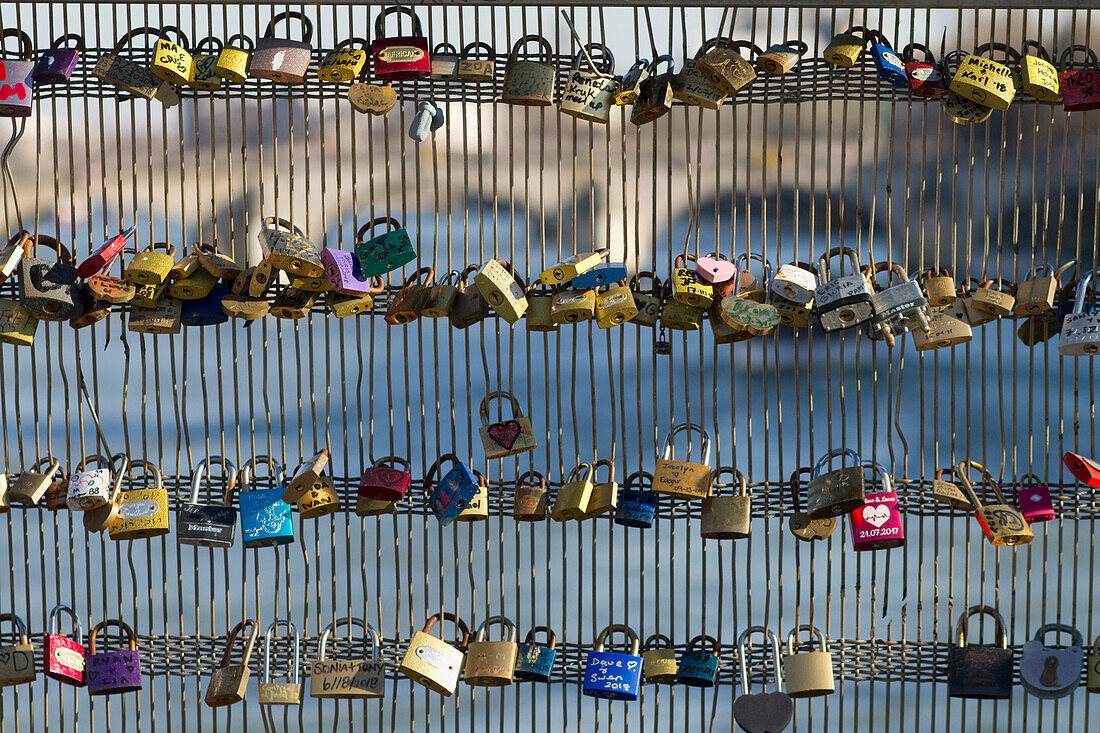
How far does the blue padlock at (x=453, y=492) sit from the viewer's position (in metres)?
3.04

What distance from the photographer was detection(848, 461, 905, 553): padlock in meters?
2.99

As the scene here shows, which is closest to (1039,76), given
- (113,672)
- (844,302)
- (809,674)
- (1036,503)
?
(844,302)

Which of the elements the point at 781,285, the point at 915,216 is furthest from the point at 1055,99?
the point at 915,216

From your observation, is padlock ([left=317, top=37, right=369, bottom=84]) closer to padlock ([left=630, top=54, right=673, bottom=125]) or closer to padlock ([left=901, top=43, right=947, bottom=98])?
padlock ([left=630, top=54, right=673, bottom=125])

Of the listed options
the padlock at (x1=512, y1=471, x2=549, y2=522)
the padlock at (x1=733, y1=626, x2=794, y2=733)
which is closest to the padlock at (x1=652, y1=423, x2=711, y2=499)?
the padlock at (x1=512, y1=471, x2=549, y2=522)

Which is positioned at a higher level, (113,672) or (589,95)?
(589,95)

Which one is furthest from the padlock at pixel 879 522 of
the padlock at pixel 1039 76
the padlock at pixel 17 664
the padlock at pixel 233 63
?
the padlock at pixel 17 664

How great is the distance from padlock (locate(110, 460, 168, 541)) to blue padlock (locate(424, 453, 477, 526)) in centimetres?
65

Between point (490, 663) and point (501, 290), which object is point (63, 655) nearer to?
point (490, 663)

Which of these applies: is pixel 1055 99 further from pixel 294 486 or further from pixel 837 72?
pixel 294 486

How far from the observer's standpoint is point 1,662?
3.20 meters

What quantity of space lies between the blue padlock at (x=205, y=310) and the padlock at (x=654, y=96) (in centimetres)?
113

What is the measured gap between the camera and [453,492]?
3078mm

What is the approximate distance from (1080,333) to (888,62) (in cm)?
79
